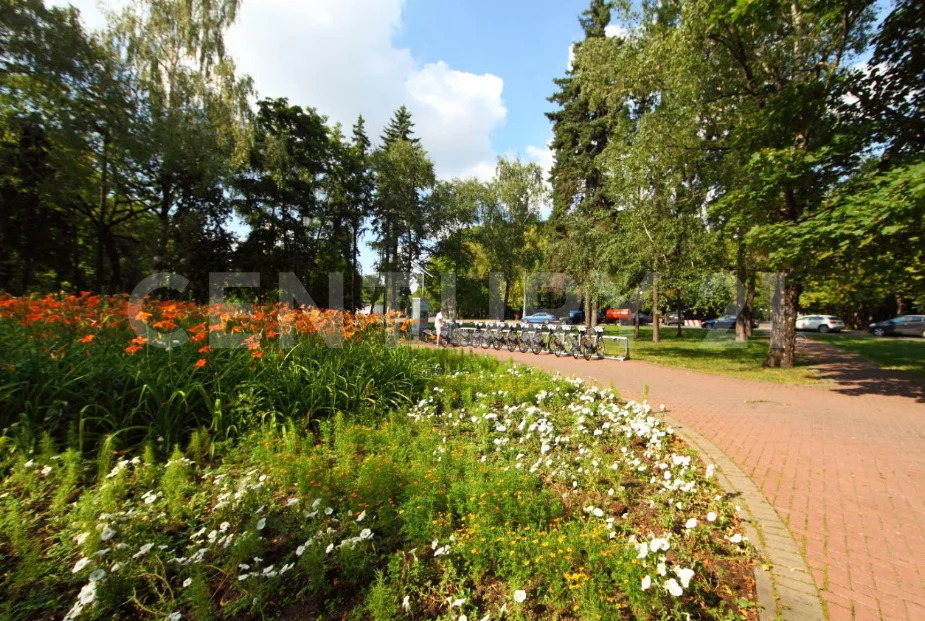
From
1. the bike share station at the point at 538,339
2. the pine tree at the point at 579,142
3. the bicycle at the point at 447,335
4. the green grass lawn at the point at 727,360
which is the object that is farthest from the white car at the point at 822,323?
the bicycle at the point at 447,335

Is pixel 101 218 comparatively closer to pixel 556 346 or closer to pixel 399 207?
pixel 399 207

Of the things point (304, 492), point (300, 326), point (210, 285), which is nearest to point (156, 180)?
point (210, 285)

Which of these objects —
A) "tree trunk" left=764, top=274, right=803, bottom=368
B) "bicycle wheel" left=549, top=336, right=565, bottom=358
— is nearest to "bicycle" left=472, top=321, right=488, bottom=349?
"bicycle wheel" left=549, top=336, right=565, bottom=358

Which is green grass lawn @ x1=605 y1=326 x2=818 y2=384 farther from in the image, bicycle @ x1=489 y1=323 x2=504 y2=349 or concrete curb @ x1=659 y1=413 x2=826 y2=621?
concrete curb @ x1=659 y1=413 x2=826 y2=621

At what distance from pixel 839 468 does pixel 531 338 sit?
10.0 metres

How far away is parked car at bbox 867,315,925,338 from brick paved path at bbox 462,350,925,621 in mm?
23432

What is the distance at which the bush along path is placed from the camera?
6.75 ft

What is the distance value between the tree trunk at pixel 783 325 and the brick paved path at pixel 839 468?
2.19 meters

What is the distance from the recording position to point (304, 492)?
2.91 meters

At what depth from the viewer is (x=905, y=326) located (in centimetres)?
2380

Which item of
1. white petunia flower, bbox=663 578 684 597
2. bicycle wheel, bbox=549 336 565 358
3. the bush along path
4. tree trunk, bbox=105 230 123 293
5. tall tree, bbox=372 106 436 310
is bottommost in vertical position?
the bush along path

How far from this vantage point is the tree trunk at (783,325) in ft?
34.3

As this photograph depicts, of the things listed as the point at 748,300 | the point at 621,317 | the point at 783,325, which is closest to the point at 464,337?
the point at 783,325

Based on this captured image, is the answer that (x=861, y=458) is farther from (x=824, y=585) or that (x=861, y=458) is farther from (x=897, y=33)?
(x=897, y=33)
